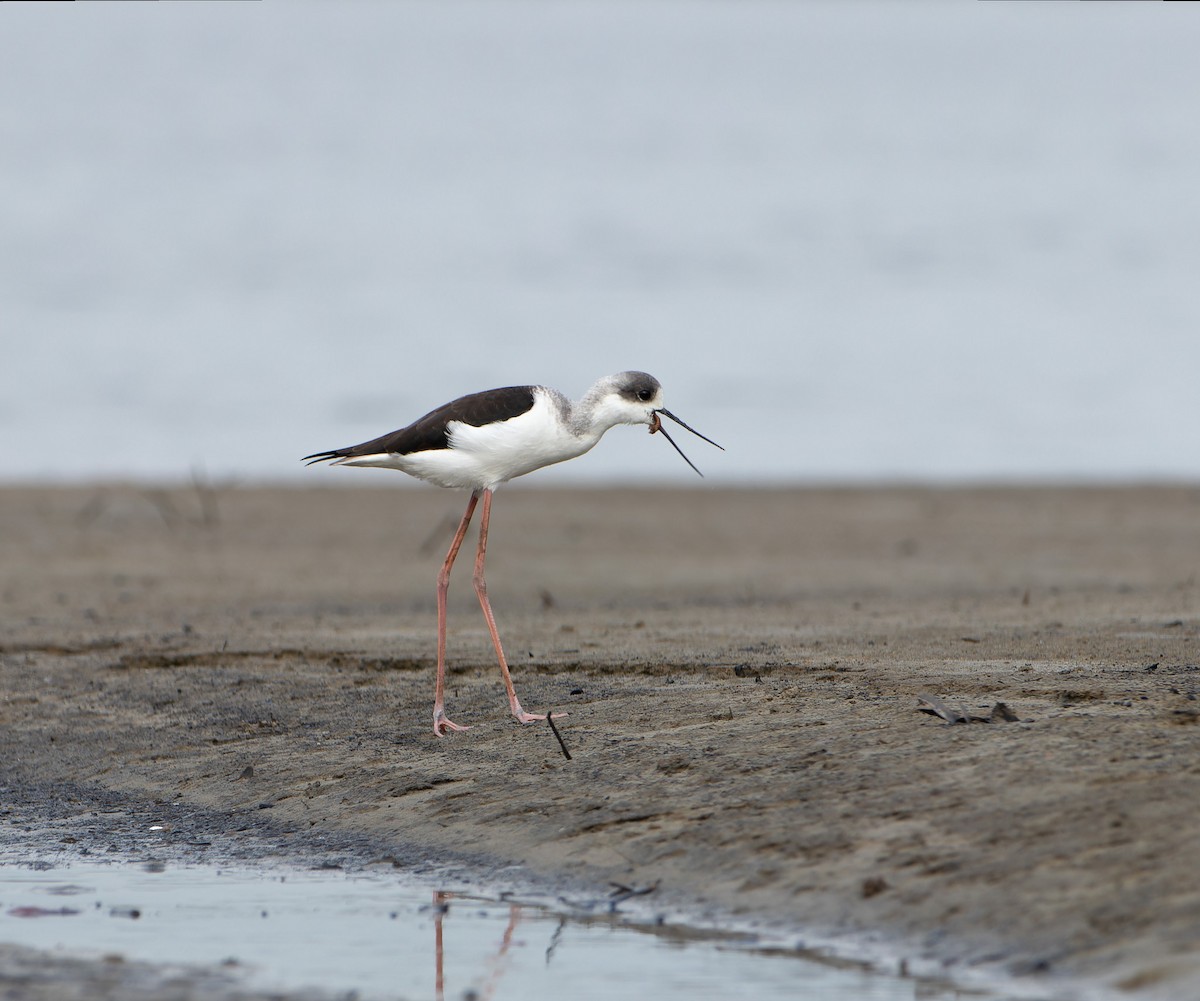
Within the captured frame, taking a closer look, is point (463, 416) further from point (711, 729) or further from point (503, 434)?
point (711, 729)

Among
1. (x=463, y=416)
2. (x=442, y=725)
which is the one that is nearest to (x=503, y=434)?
(x=463, y=416)

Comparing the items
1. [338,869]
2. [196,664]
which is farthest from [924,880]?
[196,664]

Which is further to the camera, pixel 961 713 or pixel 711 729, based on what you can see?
pixel 711 729

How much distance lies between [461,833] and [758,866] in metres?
1.32

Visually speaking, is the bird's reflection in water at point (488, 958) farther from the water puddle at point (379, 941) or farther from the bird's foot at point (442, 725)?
the bird's foot at point (442, 725)

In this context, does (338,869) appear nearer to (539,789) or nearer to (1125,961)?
(539,789)

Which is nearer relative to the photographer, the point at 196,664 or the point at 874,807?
the point at 874,807

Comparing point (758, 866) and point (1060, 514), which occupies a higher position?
point (1060, 514)

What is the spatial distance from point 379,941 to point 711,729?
2.01 meters

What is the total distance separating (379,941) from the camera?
5707mm

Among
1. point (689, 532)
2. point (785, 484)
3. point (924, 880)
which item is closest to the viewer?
point (924, 880)

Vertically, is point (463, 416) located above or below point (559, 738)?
above

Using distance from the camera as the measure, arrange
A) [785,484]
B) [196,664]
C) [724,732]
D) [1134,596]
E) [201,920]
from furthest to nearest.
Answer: [785,484] → [1134,596] → [196,664] → [724,732] → [201,920]

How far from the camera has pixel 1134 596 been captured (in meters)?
11.9
